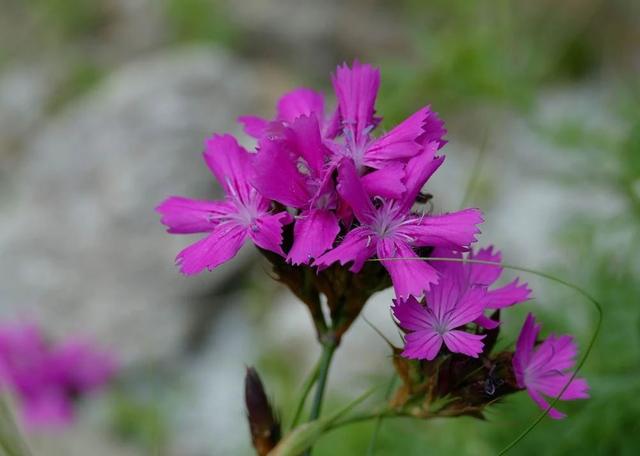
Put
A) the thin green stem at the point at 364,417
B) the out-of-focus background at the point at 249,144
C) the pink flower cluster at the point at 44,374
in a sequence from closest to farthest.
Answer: the thin green stem at the point at 364,417, the out-of-focus background at the point at 249,144, the pink flower cluster at the point at 44,374

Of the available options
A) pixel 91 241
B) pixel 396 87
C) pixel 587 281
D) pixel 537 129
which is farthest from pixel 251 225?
pixel 91 241

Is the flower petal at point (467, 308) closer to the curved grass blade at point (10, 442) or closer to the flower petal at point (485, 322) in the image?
the flower petal at point (485, 322)

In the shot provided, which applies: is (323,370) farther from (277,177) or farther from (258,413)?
(277,177)

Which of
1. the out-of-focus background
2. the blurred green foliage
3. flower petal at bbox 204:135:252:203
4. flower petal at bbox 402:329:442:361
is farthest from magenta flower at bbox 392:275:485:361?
the blurred green foliage

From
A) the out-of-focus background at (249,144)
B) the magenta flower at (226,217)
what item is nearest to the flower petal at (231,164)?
the magenta flower at (226,217)

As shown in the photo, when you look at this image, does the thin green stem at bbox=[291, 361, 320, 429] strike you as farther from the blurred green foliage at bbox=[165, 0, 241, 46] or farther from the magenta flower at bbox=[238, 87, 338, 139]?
the blurred green foliage at bbox=[165, 0, 241, 46]

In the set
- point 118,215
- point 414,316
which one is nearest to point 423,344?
point 414,316

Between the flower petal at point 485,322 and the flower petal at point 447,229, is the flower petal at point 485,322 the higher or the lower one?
the lower one

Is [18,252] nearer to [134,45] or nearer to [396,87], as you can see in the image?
[396,87]
